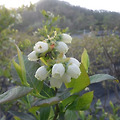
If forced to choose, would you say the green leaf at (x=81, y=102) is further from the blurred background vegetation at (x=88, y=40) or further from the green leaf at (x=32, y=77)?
the blurred background vegetation at (x=88, y=40)

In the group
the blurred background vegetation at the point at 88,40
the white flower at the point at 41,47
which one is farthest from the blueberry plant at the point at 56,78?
the blurred background vegetation at the point at 88,40

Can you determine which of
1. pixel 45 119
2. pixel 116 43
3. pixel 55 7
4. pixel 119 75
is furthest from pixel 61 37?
pixel 55 7

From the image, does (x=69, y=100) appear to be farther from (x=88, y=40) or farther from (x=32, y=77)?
(x=88, y=40)

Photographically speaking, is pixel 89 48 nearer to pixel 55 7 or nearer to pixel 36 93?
pixel 55 7

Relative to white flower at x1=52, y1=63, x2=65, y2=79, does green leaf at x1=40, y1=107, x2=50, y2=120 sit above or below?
below

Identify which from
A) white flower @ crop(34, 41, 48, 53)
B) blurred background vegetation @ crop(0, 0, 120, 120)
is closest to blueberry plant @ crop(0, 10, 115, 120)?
white flower @ crop(34, 41, 48, 53)

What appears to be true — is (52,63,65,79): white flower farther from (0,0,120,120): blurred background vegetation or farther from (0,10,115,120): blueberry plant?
(0,0,120,120): blurred background vegetation

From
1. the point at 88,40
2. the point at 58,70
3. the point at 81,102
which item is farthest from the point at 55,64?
the point at 88,40
